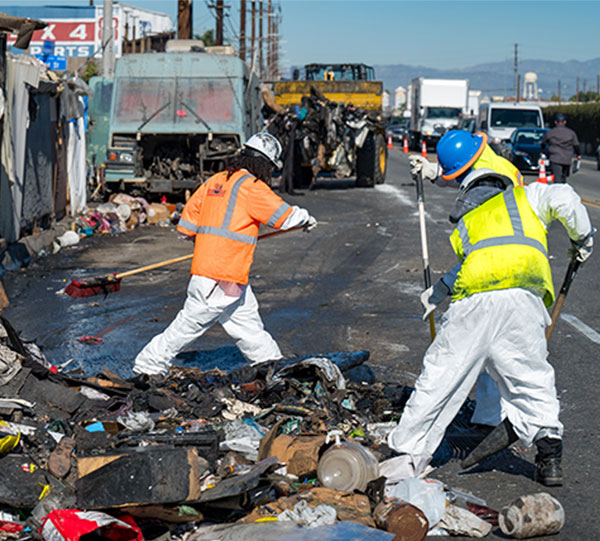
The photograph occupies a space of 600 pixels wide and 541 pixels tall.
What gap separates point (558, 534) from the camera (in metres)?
4.16

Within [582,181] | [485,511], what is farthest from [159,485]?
[582,181]

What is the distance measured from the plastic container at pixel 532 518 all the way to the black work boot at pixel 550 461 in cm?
48

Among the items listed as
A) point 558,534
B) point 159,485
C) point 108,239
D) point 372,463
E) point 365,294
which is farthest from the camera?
point 108,239

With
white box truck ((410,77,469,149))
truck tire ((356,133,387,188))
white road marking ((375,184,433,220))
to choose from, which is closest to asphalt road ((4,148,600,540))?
white road marking ((375,184,433,220))

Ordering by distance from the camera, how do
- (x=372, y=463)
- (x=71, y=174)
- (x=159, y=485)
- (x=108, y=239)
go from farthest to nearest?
(x=71, y=174), (x=108, y=239), (x=372, y=463), (x=159, y=485)

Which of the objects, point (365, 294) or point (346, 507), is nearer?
point (346, 507)

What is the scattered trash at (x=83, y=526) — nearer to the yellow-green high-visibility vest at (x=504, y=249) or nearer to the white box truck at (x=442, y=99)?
the yellow-green high-visibility vest at (x=504, y=249)

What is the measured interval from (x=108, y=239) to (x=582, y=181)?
15525 mm

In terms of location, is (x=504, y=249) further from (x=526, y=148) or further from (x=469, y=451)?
(x=526, y=148)

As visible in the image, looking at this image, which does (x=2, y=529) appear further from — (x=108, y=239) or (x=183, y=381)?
(x=108, y=239)

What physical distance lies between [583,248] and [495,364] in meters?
0.87

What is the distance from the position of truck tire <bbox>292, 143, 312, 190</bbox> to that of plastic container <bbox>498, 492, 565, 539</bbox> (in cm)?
1820

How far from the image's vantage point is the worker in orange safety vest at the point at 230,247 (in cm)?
611

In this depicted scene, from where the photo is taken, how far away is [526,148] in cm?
2750
